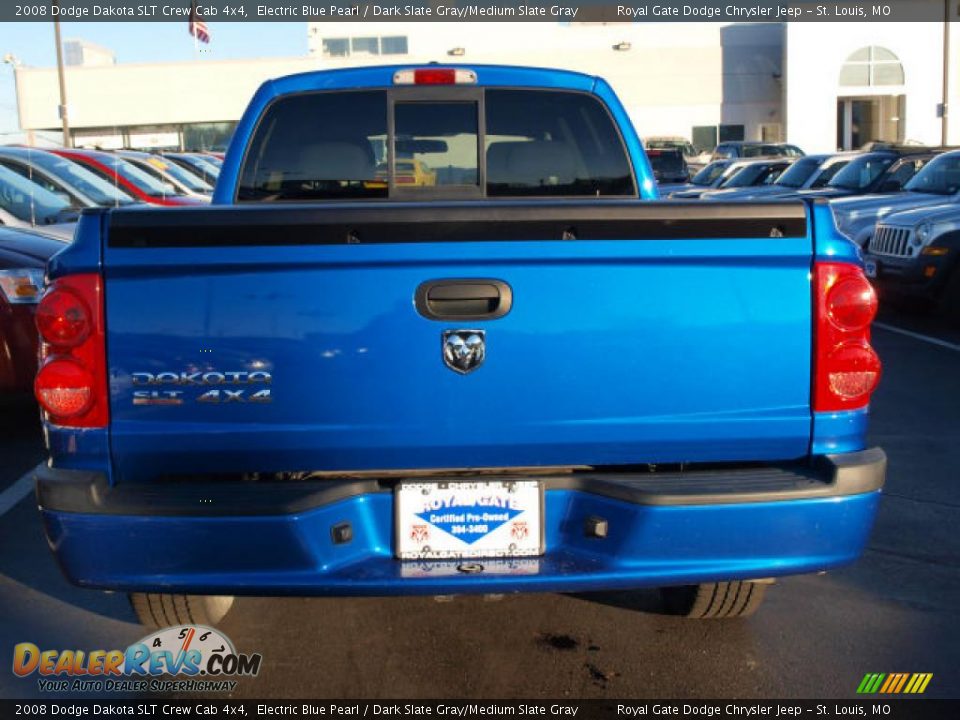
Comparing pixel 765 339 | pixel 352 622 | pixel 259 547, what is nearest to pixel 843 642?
pixel 765 339

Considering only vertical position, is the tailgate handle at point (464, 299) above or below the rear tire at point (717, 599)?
above

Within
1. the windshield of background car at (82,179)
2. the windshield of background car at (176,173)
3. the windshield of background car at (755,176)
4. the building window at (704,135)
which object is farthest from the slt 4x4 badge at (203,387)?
the building window at (704,135)

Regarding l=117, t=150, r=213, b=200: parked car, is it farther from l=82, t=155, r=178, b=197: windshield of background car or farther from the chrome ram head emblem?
the chrome ram head emblem

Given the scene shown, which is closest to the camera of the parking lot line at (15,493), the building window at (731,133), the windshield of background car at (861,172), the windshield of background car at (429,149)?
the windshield of background car at (429,149)

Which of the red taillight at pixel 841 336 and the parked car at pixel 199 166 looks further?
the parked car at pixel 199 166

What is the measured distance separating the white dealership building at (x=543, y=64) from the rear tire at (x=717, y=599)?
4792cm

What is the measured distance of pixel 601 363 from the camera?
3039 mm

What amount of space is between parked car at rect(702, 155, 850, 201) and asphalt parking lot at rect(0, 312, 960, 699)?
1294 cm

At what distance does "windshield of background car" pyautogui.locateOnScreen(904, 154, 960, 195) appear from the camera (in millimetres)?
12422

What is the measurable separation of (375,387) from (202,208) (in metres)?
0.72

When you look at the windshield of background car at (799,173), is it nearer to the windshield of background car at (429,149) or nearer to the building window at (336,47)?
the windshield of background car at (429,149)

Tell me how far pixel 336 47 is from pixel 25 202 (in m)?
48.5

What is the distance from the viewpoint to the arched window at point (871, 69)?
47.7 meters

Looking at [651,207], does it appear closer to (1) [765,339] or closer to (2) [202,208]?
(1) [765,339]
